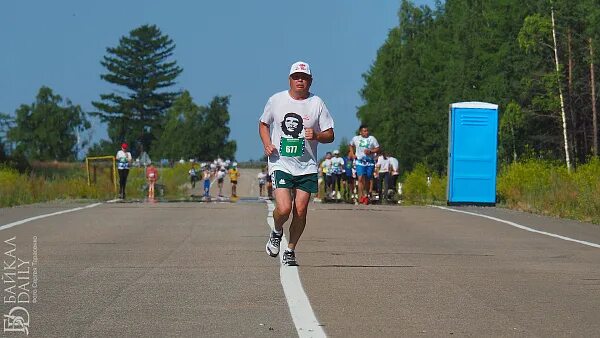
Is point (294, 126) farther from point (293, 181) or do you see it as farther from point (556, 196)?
point (556, 196)

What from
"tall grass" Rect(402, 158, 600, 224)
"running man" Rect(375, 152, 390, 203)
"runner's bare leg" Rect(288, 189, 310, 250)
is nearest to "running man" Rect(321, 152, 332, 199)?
"running man" Rect(375, 152, 390, 203)

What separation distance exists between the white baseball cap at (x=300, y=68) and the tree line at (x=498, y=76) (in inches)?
1818

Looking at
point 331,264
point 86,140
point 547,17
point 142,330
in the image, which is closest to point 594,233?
point 331,264

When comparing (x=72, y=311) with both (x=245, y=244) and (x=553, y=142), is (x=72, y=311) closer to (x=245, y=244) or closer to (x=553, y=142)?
(x=245, y=244)

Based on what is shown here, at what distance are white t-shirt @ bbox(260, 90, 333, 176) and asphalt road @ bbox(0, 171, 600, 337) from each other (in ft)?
3.37

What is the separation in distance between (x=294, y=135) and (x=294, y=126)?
0.30 ft

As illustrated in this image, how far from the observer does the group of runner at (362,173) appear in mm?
29391

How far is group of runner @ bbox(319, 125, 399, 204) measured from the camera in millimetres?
29391

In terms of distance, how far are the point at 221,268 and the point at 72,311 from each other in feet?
11.1

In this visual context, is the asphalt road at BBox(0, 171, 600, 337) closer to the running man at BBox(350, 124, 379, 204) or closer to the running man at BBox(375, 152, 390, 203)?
the running man at BBox(350, 124, 379, 204)

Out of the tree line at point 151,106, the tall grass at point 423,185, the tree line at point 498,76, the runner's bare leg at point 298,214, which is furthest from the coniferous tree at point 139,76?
the runner's bare leg at point 298,214

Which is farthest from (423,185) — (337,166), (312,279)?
(312,279)

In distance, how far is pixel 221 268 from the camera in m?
12.5

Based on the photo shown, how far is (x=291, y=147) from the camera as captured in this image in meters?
12.7
